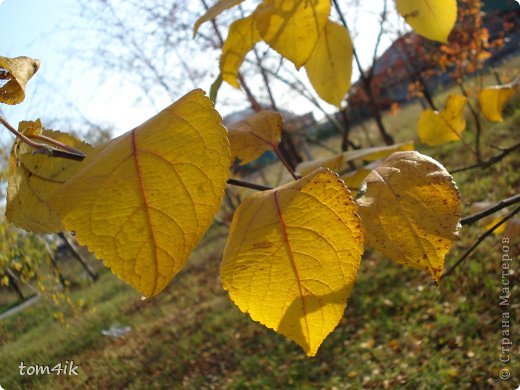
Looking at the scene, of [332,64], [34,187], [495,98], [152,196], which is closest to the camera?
[152,196]

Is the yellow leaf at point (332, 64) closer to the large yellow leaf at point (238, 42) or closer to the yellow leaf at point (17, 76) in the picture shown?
the large yellow leaf at point (238, 42)

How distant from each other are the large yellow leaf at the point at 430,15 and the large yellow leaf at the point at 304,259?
8.7 inches

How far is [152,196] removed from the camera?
0.19 m

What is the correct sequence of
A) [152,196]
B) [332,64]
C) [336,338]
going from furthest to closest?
[336,338]
[332,64]
[152,196]

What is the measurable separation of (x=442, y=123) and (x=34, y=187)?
57cm

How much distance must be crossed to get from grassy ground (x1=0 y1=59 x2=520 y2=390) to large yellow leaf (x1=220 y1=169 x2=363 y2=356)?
1686mm

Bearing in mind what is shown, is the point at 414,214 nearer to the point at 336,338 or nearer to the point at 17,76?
the point at 17,76

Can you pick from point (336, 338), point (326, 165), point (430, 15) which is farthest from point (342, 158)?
point (336, 338)

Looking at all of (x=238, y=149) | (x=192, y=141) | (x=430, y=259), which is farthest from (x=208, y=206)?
(x=238, y=149)

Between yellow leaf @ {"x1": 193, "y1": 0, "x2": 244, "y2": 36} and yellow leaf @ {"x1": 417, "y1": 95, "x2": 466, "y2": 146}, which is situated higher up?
yellow leaf @ {"x1": 193, "y1": 0, "x2": 244, "y2": 36}

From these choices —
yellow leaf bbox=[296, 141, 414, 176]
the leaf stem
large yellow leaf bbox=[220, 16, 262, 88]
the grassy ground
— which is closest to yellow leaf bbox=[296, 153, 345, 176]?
yellow leaf bbox=[296, 141, 414, 176]

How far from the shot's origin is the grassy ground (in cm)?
207

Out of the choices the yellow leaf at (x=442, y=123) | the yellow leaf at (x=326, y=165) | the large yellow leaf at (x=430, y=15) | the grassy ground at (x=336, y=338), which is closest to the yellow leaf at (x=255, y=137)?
the yellow leaf at (x=326, y=165)

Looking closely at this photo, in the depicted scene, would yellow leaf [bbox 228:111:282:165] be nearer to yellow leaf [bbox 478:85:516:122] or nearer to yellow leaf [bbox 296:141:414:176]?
yellow leaf [bbox 296:141:414:176]
